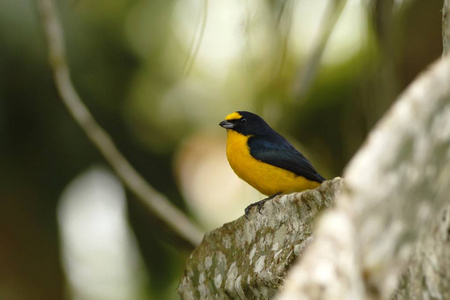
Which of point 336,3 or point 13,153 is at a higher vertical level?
point 336,3

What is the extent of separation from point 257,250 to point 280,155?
2132 mm

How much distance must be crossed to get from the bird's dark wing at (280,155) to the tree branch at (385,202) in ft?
13.3

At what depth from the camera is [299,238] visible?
368cm

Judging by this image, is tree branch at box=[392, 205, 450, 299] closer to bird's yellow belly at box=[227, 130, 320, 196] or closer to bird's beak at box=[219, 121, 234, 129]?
bird's yellow belly at box=[227, 130, 320, 196]

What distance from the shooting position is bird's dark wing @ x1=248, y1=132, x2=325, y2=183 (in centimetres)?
591

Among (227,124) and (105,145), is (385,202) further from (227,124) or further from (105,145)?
(105,145)

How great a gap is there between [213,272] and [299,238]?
910 millimetres

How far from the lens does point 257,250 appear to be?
402 cm

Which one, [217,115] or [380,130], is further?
[217,115]

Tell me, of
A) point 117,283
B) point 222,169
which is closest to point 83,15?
point 222,169

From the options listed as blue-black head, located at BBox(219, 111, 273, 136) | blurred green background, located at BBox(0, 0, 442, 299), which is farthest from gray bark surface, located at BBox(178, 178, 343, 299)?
blurred green background, located at BBox(0, 0, 442, 299)

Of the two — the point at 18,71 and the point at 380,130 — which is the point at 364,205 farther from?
the point at 18,71

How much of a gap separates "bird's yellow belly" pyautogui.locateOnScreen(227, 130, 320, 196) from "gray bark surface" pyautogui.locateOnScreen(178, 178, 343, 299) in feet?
4.76

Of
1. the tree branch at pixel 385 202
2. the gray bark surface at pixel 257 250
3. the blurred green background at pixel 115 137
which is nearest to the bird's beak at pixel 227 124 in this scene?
the gray bark surface at pixel 257 250
